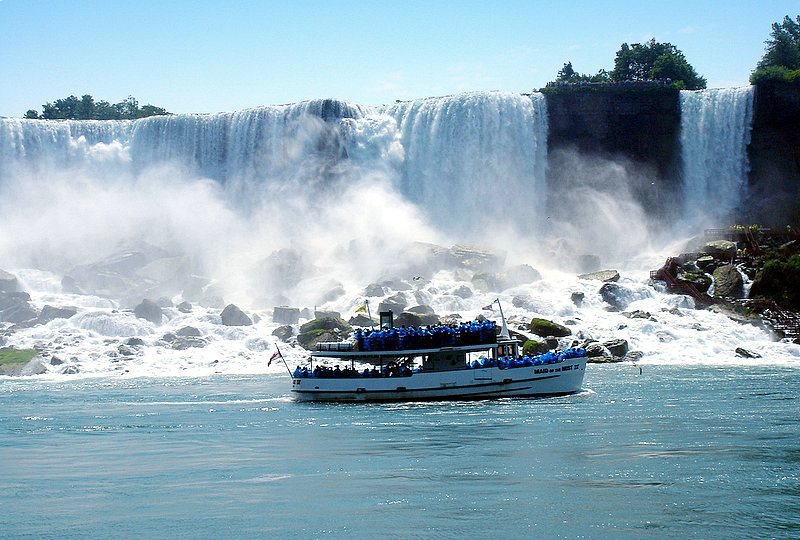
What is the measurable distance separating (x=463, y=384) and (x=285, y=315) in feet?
76.9

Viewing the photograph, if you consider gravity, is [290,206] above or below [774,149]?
below

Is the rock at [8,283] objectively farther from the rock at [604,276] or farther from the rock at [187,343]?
the rock at [604,276]

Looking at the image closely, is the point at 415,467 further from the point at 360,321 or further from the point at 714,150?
the point at 714,150

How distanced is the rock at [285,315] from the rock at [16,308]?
1357 centimetres

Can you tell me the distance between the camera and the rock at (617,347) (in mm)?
48906

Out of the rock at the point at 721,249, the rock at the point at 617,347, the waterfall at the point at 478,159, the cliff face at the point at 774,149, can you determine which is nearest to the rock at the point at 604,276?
the rock at the point at 721,249

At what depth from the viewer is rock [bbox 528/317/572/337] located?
51750mm

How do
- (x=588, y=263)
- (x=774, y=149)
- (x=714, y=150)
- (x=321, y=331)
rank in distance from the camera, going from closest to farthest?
1. (x=321, y=331)
2. (x=588, y=263)
3. (x=774, y=149)
4. (x=714, y=150)

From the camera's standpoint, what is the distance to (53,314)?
59.4 m

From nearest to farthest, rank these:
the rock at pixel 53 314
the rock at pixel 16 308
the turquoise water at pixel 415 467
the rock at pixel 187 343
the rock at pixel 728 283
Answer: the turquoise water at pixel 415 467 < the rock at pixel 187 343 < the rock at pixel 728 283 < the rock at pixel 53 314 < the rock at pixel 16 308

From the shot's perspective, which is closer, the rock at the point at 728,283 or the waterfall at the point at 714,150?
the rock at the point at 728,283

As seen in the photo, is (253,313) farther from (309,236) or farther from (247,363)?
(309,236)

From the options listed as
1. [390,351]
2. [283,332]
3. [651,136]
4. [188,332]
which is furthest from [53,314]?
[651,136]

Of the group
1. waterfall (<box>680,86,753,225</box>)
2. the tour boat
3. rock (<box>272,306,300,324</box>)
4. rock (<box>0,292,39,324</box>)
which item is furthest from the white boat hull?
waterfall (<box>680,86,753,225</box>)
